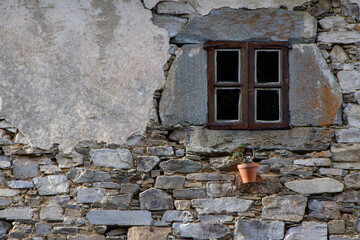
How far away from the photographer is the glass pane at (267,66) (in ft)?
13.2

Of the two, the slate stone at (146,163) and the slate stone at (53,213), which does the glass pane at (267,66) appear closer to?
the slate stone at (146,163)

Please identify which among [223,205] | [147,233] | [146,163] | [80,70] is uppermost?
[80,70]

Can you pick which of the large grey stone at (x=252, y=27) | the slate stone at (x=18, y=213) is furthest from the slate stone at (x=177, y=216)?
the large grey stone at (x=252, y=27)

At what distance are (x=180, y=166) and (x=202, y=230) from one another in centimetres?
58

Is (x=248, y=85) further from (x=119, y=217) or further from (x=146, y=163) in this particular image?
(x=119, y=217)

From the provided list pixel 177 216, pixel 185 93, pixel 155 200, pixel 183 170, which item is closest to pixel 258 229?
pixel 177 216

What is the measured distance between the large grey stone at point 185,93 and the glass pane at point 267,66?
50 cm

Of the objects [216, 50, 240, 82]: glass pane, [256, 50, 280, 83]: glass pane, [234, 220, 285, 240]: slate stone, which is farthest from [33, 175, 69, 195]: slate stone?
[256, 50, 280, 83]: glass pane

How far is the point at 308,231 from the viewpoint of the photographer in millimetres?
3803

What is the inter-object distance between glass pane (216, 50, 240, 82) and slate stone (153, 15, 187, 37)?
412 millimetres

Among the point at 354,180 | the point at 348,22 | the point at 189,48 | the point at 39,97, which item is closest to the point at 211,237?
the point at 354,180

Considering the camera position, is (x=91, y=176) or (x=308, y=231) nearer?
(x=308, y=231)

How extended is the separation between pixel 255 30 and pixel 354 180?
156 cm

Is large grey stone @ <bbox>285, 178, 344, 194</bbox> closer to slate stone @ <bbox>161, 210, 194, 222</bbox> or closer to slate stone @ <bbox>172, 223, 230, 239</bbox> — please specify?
slate stone @ <bbox>172, 223, 230, 239</bbox>
